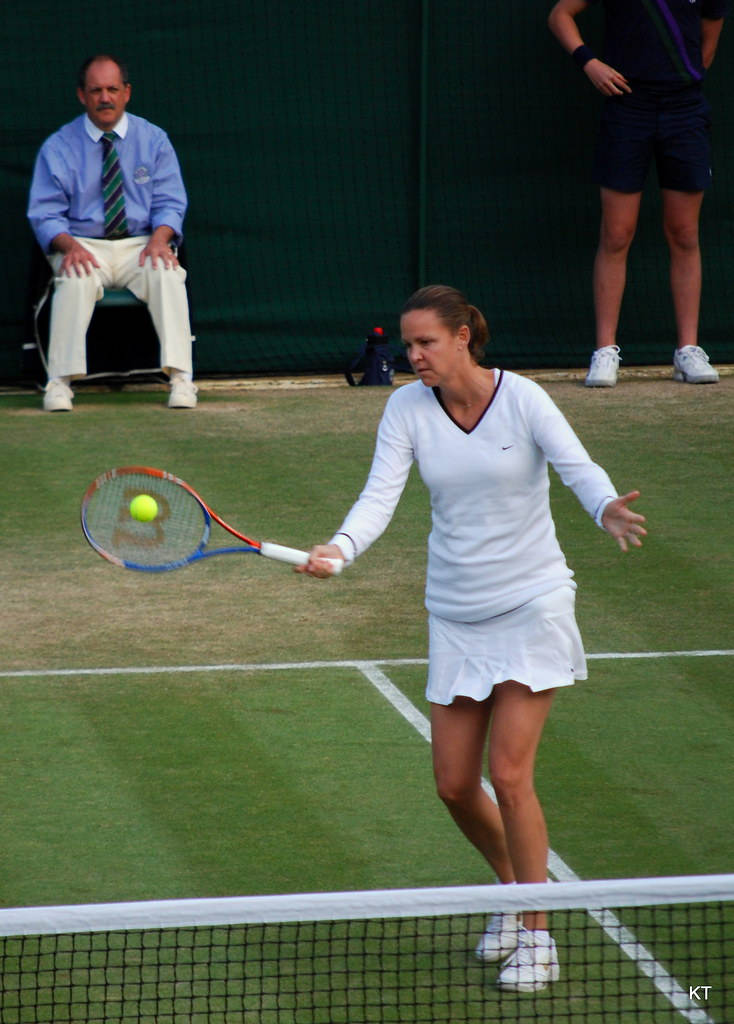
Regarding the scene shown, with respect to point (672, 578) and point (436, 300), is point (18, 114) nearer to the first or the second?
point (672, 578)

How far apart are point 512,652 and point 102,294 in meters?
6.95

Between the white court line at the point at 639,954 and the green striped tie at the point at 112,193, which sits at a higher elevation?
the green striped tie at the point at 112,193

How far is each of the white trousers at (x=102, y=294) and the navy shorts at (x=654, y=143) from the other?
286cm

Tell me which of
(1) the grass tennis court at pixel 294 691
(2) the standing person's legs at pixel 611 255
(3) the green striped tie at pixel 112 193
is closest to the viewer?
(1) the grass tennis court at pixel 294 691

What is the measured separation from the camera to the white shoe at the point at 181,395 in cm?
1127

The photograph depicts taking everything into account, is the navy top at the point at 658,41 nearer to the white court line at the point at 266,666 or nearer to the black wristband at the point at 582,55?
the black wristband at the point at 582,55

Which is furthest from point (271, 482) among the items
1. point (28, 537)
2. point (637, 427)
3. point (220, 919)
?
point (220, 919)

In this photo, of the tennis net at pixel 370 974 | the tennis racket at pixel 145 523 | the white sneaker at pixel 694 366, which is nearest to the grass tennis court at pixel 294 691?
the tennis net at pixel 370 974

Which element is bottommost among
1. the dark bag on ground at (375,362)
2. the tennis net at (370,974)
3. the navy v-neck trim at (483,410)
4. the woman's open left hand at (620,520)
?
the dark bag on ground at (375,362)

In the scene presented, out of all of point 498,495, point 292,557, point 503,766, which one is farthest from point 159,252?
point 503,766

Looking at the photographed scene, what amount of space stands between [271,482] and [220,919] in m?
6.20

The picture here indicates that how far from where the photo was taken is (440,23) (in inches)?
484

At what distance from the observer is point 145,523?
5121 millimetres

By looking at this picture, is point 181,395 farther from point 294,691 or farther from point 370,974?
point 370,974
